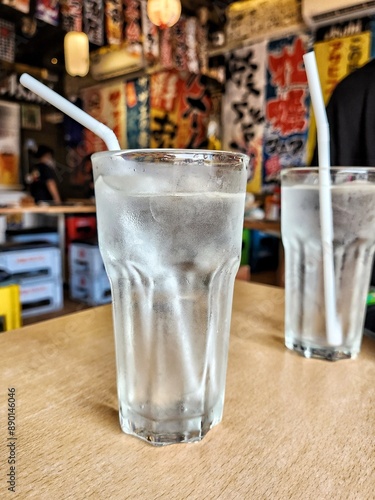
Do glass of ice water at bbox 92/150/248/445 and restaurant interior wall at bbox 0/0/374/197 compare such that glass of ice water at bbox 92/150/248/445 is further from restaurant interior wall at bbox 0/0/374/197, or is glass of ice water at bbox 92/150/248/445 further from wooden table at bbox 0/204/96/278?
restaurant interior wall at bbox 0/0/374/197

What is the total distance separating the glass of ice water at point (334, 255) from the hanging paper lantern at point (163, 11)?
3.65 m

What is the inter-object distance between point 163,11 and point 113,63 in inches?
101

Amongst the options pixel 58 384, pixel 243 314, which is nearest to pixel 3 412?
pixel 58 384

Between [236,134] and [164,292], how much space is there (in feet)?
17.1

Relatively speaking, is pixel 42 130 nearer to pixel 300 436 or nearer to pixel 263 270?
pixel 263 270

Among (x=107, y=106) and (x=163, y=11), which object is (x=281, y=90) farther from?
(x=107, y=106)

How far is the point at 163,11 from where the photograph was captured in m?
3.64

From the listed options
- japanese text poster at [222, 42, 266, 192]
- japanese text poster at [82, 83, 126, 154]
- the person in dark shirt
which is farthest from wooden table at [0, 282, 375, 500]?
japanese text poster at [82, 83, 126, 154]

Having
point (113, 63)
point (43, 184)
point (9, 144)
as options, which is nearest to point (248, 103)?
point (113, 63)

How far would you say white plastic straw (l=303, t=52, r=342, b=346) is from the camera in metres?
0.51

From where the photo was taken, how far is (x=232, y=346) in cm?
63

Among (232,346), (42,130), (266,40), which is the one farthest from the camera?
(42,130)

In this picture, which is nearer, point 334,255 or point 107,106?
point 334,255

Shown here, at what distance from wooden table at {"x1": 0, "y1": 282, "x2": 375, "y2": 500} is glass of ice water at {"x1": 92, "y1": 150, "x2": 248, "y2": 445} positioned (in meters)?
0.03
